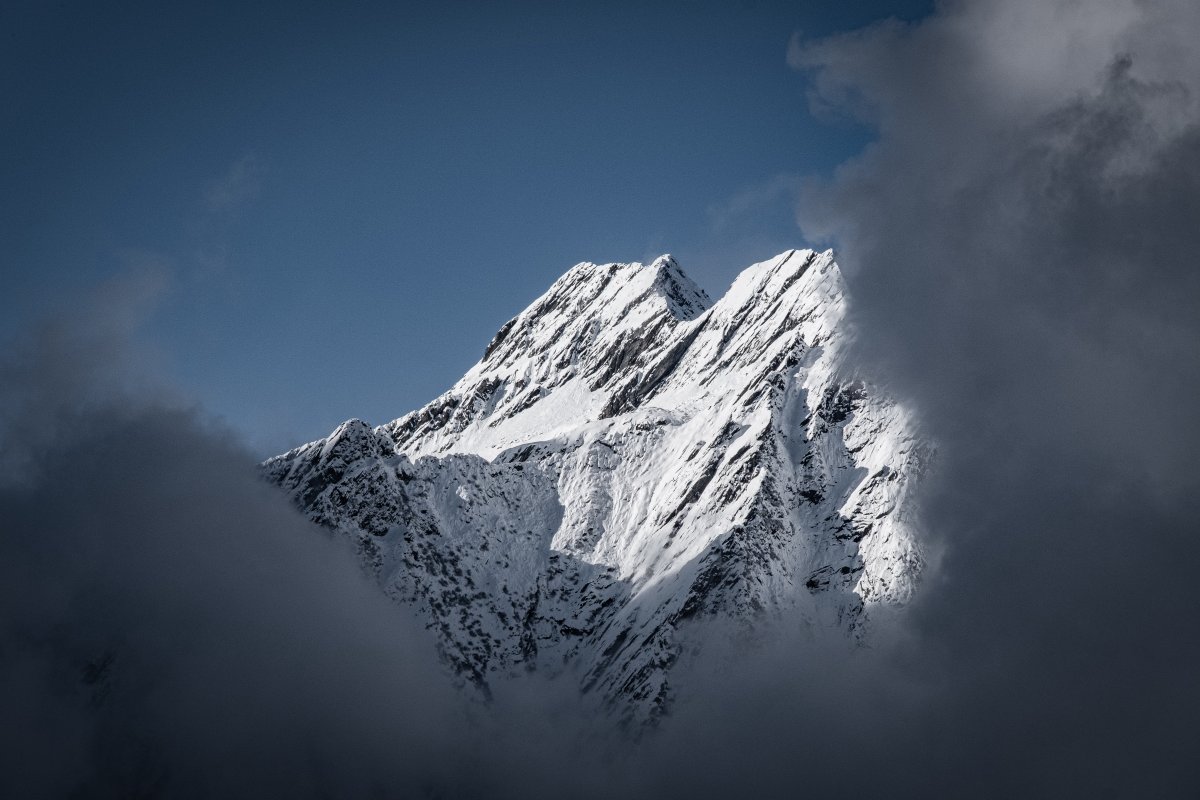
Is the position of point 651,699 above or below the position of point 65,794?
below

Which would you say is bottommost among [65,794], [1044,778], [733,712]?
[1044,778]

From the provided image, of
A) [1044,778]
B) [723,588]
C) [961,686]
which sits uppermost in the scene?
[723,588]

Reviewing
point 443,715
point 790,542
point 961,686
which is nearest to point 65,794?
point 443,715

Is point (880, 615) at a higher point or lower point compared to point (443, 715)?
lower

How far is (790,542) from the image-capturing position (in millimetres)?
195000

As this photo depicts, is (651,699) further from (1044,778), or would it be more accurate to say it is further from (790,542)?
(1044,778)

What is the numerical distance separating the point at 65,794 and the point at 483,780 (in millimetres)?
60403

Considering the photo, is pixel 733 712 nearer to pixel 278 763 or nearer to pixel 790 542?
pixel 790 542

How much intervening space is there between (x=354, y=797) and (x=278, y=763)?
13090 mm

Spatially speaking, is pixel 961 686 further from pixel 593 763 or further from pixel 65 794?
pixel 65 794

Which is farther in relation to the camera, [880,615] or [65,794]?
[65,794]

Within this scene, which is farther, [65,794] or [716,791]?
[65,794]

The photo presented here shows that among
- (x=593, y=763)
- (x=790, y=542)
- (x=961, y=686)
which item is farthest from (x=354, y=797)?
(x=961, y=686)

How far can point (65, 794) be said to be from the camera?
19400 cm
